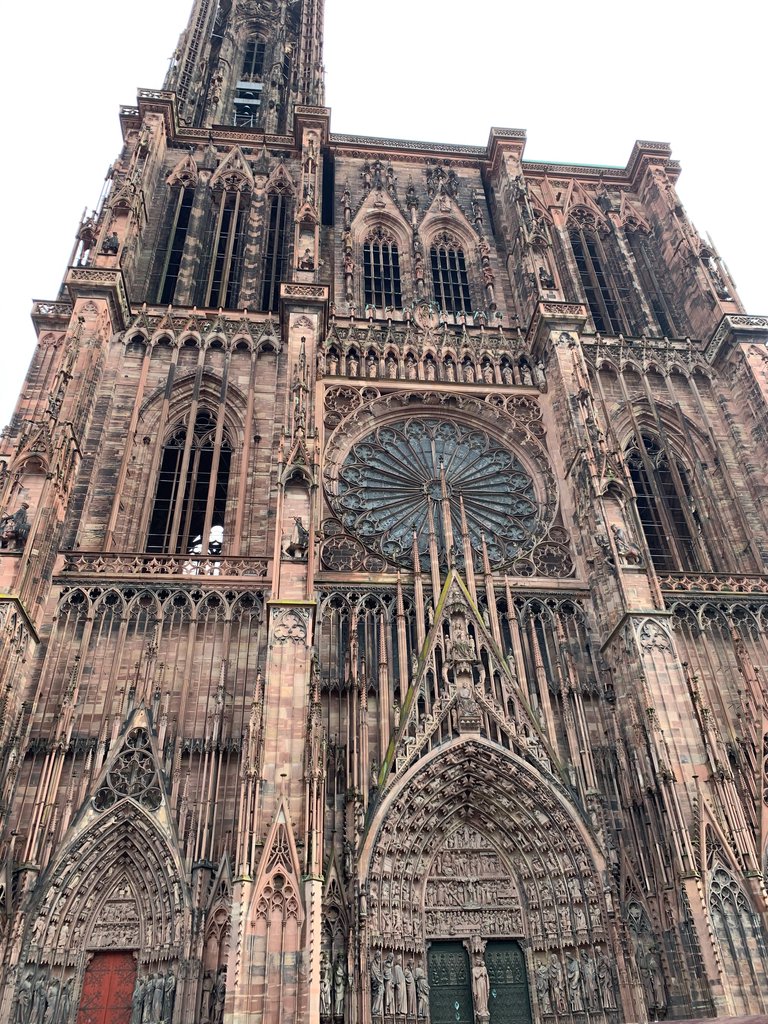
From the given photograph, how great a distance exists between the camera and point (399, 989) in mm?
13328

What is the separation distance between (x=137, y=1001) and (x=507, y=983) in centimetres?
652

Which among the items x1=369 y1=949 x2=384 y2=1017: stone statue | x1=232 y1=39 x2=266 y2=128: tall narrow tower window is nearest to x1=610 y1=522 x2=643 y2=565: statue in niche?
x1=369 y1=949 x2=384 y2=1017: stone statue

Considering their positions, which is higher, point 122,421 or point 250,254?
point 250,254

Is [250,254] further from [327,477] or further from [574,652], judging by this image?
[574,652]

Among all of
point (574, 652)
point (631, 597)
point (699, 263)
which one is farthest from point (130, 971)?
point (699, 263)

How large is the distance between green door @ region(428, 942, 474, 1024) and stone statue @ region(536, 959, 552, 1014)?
1.24 m

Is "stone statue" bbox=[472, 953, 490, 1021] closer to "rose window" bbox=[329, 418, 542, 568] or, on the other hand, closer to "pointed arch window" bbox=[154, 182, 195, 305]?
"rose window" bbox=[329, 418, 542, 568]

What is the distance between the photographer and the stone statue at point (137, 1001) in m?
12.8

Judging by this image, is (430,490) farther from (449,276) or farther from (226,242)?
(226,242)

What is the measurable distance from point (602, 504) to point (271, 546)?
25.9ft

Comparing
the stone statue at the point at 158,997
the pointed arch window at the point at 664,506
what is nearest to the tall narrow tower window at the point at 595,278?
the pointed arch window at the point at 664,506

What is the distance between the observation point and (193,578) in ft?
56.1

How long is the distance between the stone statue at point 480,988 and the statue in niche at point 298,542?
325 inches

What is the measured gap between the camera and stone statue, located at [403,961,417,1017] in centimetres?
1321
